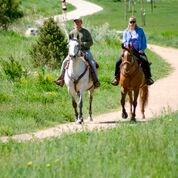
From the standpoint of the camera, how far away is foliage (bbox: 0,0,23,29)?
1890 inches

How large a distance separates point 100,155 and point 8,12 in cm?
4194

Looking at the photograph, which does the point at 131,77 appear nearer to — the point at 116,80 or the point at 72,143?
the point at 116,80

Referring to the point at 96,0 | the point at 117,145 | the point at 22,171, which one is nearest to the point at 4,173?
the point at 22,171

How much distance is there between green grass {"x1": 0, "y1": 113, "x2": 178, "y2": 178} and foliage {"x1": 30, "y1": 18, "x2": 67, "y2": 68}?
1815 centimetres

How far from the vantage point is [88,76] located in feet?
57.3

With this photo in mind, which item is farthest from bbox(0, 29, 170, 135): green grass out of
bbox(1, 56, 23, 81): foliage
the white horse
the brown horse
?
the brown horse

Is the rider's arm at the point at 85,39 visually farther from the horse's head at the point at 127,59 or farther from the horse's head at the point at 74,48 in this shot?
the horse's head at the point at 127,59

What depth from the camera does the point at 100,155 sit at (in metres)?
9.35

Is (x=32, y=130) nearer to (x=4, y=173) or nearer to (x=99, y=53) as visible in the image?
(x=4, y=173)

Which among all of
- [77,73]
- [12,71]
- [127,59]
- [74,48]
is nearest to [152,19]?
[12,71]

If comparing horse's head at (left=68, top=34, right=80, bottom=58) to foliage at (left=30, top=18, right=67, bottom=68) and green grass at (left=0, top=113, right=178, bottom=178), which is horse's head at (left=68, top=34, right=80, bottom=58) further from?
foliage at (left=30, top=18, right=67, bottom=68)

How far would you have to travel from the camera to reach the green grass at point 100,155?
8242mm

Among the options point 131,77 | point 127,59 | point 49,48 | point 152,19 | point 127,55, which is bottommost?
point 152,19

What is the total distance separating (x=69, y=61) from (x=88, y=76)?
0.73m
